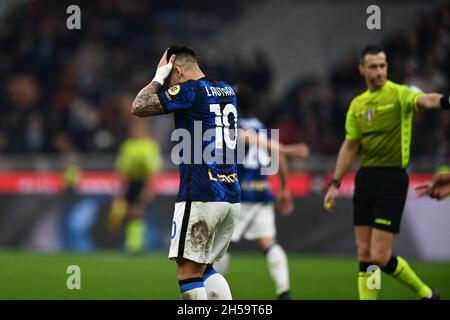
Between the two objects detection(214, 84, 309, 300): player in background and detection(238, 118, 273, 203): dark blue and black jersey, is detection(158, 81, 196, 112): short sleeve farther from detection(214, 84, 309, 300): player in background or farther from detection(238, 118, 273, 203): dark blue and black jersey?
detection(238, 118, 273, 203): dark blue and black jersey

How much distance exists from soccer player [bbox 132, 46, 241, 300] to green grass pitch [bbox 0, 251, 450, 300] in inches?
133

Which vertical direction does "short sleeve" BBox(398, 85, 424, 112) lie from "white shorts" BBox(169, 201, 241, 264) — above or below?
above

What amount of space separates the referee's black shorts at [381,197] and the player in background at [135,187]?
8495mm

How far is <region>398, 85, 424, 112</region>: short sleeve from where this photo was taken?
875 centimetres

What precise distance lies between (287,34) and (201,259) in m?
15.0

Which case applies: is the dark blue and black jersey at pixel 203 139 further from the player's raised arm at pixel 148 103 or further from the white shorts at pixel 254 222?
the white shorts at pixel 254 222

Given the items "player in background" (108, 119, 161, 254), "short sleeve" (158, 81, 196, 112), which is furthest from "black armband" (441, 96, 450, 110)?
"player in background" (108, 119, 161, 254)

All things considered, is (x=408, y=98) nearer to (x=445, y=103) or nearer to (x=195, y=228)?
(x=445, y=103)

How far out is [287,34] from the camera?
21734mm

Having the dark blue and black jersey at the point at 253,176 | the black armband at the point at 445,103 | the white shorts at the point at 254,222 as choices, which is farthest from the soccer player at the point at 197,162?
the dark blue and black jersey at the point at 253,176

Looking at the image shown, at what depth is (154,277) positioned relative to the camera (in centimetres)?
1304

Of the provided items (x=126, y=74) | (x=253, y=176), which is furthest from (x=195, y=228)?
(x=126, y=74)

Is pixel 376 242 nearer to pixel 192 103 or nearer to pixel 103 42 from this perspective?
pixel 192 103

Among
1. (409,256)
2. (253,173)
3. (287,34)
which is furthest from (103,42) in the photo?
(253,173)
